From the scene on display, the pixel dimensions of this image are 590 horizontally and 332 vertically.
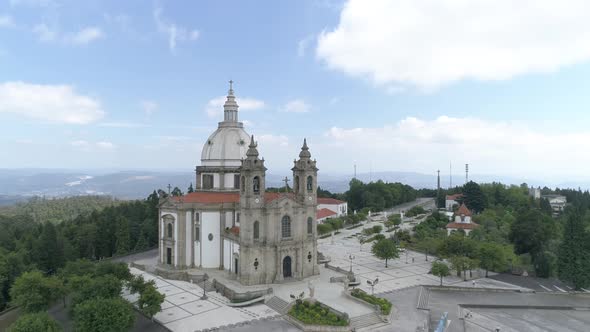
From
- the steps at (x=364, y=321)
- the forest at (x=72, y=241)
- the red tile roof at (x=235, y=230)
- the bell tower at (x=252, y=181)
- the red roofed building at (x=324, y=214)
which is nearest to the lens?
the steps at (x=364, y=321)

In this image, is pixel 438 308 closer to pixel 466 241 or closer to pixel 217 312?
pixel 466 241

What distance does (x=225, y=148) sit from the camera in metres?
48.3

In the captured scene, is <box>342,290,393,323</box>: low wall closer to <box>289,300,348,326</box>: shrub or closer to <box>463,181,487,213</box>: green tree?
<box>289,300,348,326</box>: shrub

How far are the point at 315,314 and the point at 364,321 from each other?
12.2ft

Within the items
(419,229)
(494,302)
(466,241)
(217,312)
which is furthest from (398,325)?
(419,229)

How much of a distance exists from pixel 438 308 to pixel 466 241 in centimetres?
1353

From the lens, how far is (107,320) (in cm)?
2550

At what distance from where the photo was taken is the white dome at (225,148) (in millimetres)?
48125

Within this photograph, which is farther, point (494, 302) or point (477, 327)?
point (494, 302)

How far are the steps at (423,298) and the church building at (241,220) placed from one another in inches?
419

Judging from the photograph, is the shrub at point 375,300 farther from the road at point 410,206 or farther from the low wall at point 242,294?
the road at point 410,206

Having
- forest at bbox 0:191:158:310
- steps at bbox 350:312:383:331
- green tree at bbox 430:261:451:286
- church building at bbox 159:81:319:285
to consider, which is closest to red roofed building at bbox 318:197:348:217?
forest at bbox 0:191:158:310

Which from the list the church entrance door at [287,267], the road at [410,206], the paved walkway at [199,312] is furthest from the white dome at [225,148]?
the road at [410,206]

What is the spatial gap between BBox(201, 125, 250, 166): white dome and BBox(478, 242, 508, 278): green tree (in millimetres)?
28043
